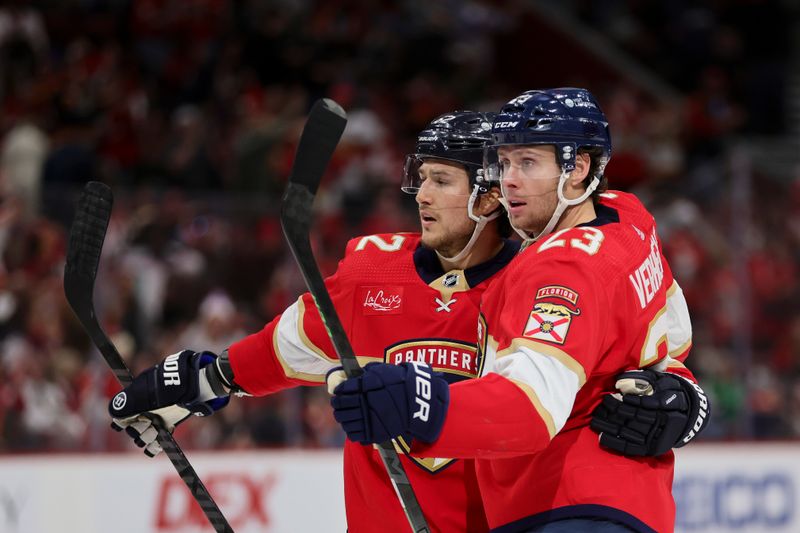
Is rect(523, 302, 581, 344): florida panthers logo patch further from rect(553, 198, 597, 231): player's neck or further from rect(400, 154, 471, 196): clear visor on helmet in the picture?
rect(400, 154, 471, 196): clear visor on helmet

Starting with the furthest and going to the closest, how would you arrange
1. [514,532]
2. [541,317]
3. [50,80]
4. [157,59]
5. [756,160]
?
[157,59] < [50,80] < [756,160] < [514,532] < [541,317]

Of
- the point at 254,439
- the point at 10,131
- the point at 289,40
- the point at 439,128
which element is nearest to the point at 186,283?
the point at 254,439

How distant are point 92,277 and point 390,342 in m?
0.81

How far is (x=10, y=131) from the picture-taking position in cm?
865

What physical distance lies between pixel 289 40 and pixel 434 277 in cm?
789

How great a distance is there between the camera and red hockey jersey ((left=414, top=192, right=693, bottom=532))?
2439mm

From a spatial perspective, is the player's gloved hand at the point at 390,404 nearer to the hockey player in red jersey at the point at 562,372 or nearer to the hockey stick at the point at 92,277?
the hockey player in red jersey at the point at 562,372

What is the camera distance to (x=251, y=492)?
582 cm

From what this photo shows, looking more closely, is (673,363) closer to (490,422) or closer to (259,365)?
(490,422)

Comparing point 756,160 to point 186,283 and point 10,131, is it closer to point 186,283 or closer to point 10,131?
point 186,283

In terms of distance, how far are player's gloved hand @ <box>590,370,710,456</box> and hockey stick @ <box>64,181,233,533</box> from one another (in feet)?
3.58

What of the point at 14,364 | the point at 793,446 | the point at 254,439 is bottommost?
the point at 793,446

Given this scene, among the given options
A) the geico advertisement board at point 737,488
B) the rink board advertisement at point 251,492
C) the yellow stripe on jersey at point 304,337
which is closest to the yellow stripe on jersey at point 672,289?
the yellow stripe on jersey at point 304,337

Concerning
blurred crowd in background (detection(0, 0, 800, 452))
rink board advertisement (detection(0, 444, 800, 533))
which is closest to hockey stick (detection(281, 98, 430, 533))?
rink board advertisement (detection(0, 444, 800, 533))
